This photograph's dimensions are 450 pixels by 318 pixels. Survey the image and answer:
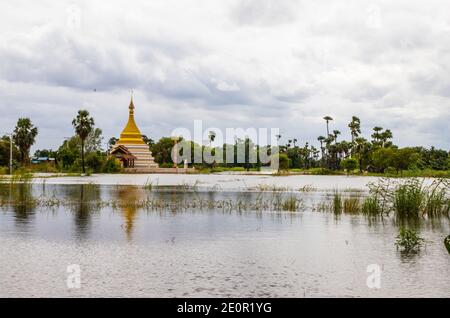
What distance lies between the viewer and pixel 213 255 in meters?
15.9

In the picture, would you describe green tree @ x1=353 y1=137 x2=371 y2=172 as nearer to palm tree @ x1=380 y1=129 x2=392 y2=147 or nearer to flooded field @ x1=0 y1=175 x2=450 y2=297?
palm tree @ x1=380 y1=129 x2=392 y2=147

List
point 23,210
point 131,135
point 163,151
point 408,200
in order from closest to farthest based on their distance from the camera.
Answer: point 408,200 → point 23,210 → point 131,135 → point 163,151

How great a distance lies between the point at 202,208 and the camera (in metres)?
29.7

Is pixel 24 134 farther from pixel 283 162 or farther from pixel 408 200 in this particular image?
pixel 408 200

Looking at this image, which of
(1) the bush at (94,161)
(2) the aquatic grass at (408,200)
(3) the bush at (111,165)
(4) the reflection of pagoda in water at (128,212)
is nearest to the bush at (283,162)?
(3) the bush at (111,165)

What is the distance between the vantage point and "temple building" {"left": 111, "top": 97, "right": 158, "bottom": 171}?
10882 cm

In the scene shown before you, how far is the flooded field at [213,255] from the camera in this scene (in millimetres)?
12055

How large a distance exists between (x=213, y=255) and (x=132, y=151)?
97694 mm

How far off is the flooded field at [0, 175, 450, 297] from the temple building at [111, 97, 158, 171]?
3229 inches

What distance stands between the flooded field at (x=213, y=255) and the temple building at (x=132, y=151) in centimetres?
8201

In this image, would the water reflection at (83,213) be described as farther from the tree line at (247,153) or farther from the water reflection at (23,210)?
the tree line at (247,153)

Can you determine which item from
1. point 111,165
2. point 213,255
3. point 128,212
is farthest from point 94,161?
point 213,255
